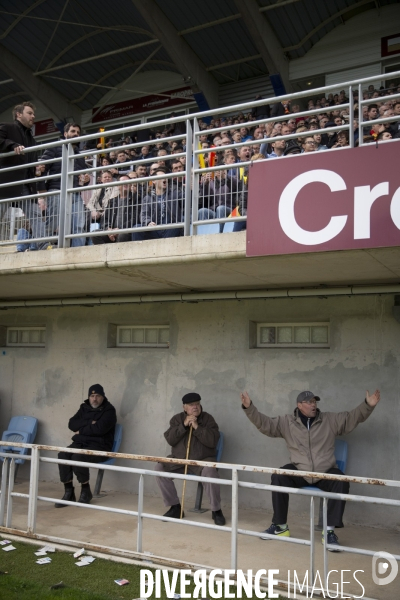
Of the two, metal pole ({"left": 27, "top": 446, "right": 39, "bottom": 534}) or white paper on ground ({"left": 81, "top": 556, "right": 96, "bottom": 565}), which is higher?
metal pole ({"left": 27, "top": 446, "right": 39, "bottom": 534})

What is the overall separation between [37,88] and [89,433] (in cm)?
1168

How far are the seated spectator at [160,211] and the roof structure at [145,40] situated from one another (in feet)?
25.3

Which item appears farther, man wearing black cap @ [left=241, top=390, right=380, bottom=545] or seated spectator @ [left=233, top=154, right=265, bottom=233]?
man wearing black cap @ [left=241, top=390, right=380, bottom=545]

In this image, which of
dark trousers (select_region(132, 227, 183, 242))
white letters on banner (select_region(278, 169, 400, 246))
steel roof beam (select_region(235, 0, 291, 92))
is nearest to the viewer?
white letters on banner (select_region(278, 169, 400, 246))

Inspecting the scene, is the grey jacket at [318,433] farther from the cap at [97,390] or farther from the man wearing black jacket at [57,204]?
the man wearing black jacket at [57,204]

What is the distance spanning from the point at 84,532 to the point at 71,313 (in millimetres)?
3898

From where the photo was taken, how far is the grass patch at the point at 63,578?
15.5 feet

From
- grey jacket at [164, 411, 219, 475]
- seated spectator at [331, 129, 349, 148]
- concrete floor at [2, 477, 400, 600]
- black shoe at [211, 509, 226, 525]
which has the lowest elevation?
concrete floor at [2, 477, 400, 600]

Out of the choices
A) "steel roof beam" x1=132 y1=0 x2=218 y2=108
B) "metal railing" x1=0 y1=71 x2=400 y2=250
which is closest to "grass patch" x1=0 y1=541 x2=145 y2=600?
"metal railing" x1=0 y1=71 x2=400 y2=250

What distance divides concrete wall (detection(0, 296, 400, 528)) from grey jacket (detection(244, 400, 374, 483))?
0.61 metres

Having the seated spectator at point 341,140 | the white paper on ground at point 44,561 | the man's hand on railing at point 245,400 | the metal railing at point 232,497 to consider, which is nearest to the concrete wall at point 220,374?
the man's hand on railing at point 245,400

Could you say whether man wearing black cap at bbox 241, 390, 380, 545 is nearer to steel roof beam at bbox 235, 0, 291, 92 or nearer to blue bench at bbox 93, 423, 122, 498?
blue bench at bbox 93, 423, 122, 498

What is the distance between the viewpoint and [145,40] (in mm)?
14984

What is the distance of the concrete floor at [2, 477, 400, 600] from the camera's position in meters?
5.35
